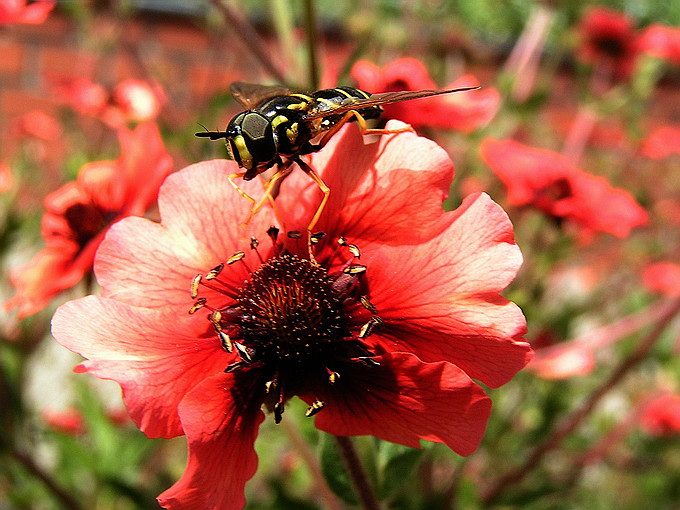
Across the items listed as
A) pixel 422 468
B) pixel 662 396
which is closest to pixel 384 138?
pixel 422 468

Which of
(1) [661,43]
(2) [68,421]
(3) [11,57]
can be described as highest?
(1) [661,43]

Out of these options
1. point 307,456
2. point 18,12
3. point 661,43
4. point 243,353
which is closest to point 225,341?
point 243,353

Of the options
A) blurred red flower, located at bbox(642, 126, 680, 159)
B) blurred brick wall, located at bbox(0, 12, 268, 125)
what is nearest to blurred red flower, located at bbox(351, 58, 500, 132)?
blurred red flower, located at bbox(642, 126, 680, 159)

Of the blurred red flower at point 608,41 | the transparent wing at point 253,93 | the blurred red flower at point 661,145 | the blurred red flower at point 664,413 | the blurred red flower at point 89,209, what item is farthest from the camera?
the blurred red flower at point 661,145

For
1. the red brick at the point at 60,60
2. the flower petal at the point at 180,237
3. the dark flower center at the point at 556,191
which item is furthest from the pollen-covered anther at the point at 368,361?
the red brick at the point at 60,60

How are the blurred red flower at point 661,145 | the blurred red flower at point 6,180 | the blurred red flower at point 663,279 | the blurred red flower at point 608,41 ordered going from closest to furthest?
the blurred red flower at point 6,180 < the blurred red flower at point 663,279 < the blurred red flower at point 608,41 < the blurred red flower at point 661,145

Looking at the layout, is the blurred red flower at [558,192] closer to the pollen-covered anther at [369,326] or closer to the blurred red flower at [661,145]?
the pollen-covered anther at [369,326]

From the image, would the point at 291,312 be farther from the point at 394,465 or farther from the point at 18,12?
the point at 18,12

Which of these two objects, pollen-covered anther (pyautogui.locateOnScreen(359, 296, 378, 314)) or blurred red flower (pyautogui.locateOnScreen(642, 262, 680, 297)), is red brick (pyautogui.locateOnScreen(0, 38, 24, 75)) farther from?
pollen-covered anther (pyautogui.locateOnScreen(359, 296, 378, 314))
